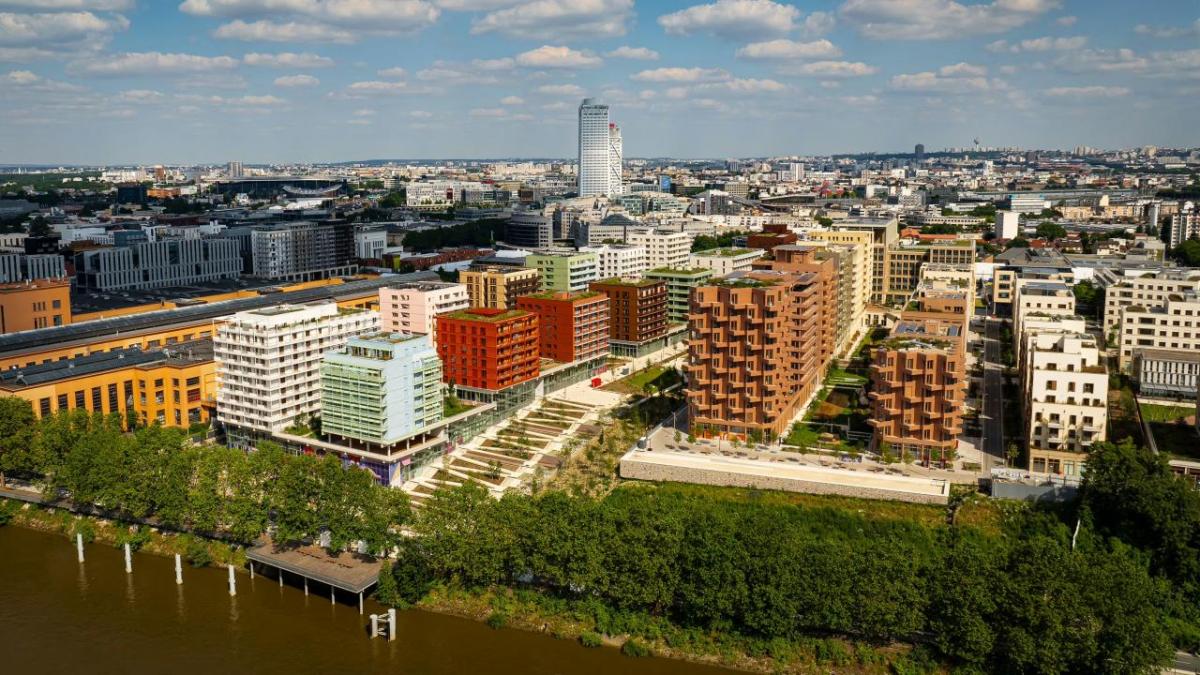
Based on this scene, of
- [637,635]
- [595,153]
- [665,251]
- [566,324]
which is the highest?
[595,153]

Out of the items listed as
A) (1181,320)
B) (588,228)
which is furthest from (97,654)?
(588,228)

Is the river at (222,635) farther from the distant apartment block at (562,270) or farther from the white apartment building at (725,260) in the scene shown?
the white apartment building at (725,260)

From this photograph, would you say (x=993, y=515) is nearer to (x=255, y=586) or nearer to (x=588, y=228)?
(x=255, y=586)

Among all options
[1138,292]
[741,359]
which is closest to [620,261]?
[741,359]

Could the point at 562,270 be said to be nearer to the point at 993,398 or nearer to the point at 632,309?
the point at 632,309

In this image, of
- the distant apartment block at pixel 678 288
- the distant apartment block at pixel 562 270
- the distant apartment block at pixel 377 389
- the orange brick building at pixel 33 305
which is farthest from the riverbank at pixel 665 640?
the orange brick building at pixel 33 305

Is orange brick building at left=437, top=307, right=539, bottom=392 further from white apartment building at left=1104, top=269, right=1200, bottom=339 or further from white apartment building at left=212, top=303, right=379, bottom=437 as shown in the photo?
white apartment building at left=1104, top=269, right=1200, bottom=339

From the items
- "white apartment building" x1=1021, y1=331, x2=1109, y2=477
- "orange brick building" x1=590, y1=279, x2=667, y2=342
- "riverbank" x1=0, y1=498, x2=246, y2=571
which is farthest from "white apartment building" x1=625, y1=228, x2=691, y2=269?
"riverbank" x1=0, y1=498, x2=246, y2=571
